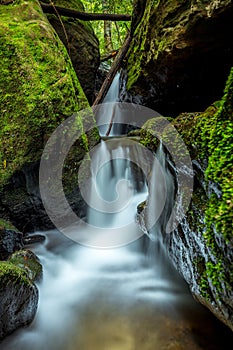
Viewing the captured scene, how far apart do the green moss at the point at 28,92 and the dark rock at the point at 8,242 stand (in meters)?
0.80

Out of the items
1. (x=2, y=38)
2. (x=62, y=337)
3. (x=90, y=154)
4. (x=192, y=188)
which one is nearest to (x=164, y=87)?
(x=90, y=154)

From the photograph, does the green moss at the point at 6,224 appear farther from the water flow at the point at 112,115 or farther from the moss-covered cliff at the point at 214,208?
the water flow at the point at 112,115

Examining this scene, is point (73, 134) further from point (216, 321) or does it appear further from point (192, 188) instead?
point (216, 321)

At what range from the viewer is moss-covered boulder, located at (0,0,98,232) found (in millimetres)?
3693

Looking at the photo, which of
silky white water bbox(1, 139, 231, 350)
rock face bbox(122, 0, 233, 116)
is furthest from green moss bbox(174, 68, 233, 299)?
rock face bbox(122, 0, 233, 116)

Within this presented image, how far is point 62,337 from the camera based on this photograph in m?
2.19

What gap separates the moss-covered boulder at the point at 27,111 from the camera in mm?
3693

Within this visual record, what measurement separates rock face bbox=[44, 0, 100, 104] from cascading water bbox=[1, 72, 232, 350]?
370cm

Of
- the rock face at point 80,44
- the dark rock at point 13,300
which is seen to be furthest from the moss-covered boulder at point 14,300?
the rock face at point 80,44

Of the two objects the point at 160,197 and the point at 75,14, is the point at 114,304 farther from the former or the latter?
Answer: the point at 75,14

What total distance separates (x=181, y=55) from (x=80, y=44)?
149 inches

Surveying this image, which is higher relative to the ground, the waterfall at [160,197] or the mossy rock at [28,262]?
the waterfall at [160,197]

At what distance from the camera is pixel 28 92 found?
3842 millimetres

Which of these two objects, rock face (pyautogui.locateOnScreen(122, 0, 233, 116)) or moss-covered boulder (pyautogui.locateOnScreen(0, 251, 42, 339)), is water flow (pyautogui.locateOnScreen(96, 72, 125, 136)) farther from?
moss-covered boulder (pyautogui.locateOnScreen(0, 251, 42, 339))
